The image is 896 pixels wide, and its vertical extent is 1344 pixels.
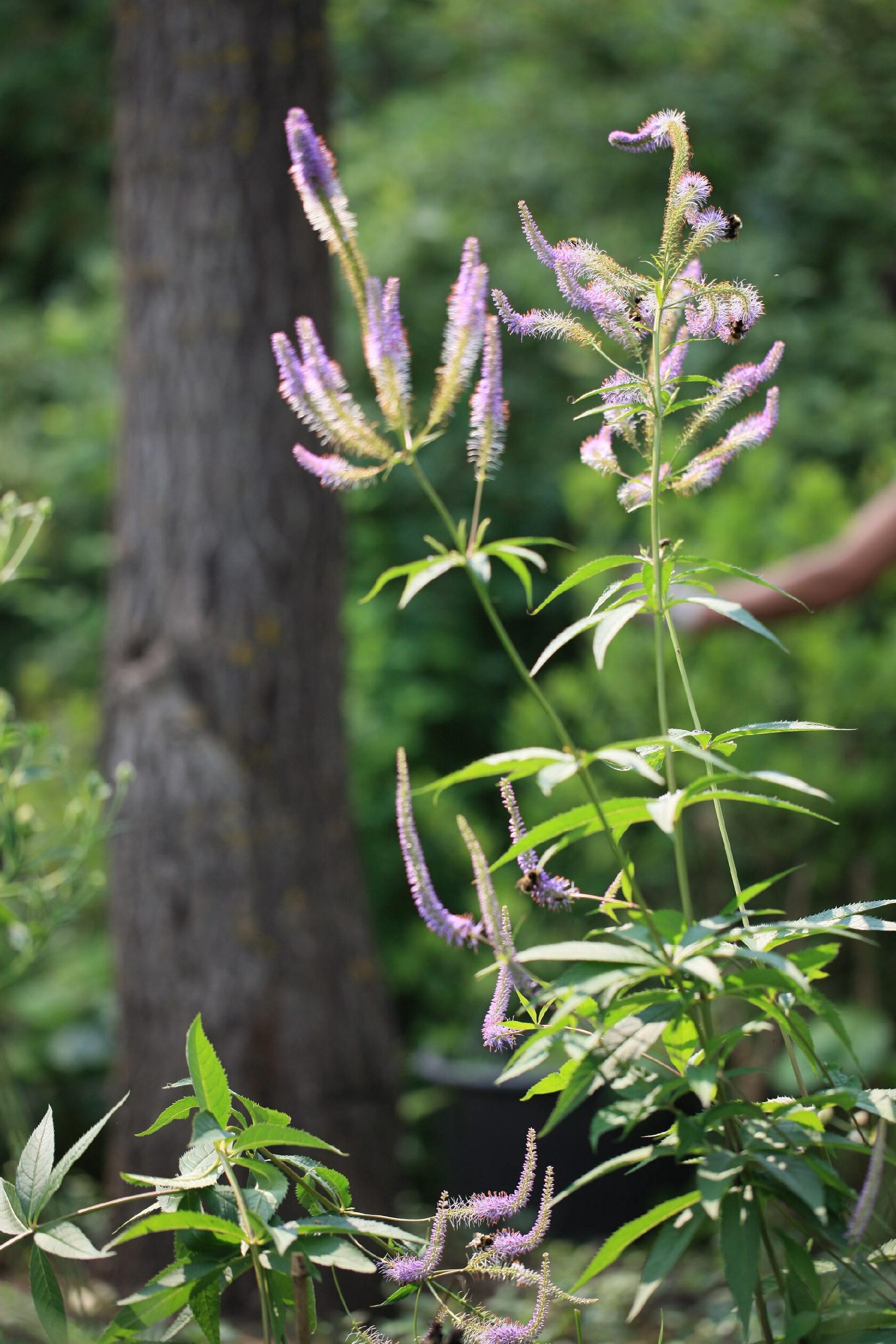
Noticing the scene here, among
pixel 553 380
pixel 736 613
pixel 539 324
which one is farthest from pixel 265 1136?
pixel 553 380

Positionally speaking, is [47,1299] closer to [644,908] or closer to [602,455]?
[644,908]

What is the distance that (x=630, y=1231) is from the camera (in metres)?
0.60

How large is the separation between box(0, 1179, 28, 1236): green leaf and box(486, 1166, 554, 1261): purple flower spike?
252mm

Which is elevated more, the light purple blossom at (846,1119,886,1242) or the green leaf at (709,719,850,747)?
the green leaf at (709,719,850,747)

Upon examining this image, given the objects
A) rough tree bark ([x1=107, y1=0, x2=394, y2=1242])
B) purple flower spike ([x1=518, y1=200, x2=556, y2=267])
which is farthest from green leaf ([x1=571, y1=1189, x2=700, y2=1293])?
rough tree bark ([x1=107, y1=0, x2=394, y2=1242])

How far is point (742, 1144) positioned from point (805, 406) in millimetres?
4936

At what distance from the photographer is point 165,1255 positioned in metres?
2.40

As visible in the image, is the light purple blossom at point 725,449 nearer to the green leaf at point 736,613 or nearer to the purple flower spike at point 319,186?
the green leaf at point 736,613

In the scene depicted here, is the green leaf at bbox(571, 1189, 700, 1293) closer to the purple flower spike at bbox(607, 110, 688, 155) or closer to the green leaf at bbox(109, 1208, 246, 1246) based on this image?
the green leaf at bbox(109, 1208, 246, 1246)

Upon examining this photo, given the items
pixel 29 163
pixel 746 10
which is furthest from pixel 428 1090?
pixel 29 163

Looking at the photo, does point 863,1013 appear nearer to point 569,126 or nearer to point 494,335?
point 494,335

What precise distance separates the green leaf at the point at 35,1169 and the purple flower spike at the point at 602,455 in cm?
48

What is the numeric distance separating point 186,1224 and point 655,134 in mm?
623

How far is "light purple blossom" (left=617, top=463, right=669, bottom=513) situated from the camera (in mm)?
Answer: 721
